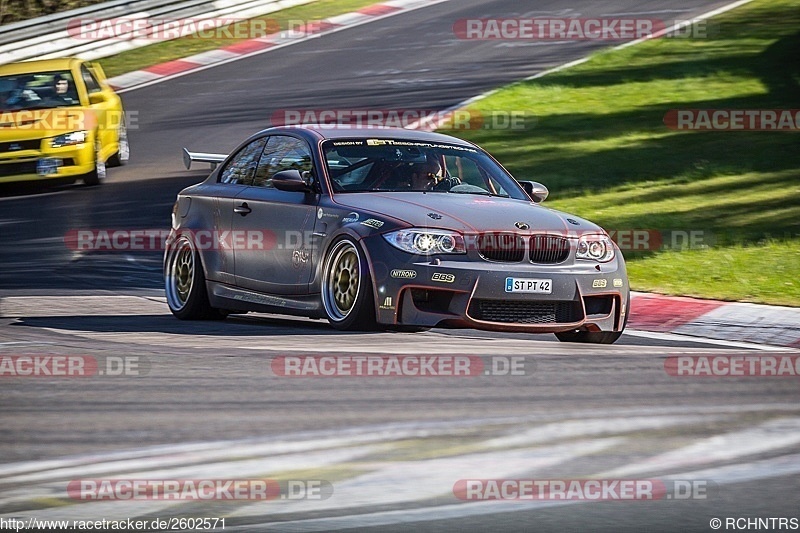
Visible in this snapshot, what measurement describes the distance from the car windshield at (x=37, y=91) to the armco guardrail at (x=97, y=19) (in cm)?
862

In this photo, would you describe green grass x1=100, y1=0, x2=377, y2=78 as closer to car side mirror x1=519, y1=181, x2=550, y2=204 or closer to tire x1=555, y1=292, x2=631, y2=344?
car side mirror x1=519, y1=181, x2=550, y2=204

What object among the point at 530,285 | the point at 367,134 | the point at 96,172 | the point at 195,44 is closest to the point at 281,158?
the point at 367,134

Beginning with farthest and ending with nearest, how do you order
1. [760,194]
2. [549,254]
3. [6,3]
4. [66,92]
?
[6,3] < [66,92] < [760,194] < [549,254]

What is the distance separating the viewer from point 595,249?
9.17 m

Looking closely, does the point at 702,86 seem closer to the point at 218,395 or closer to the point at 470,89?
the point at 470,89

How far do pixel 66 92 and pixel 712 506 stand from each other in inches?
642

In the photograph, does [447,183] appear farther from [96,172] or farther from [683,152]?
[683,152]

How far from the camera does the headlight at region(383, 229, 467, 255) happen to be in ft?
28.7

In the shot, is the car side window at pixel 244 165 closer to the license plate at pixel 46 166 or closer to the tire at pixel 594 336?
the tire at pixel 594 336

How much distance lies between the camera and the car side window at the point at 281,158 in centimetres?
1015

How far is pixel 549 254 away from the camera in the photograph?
29.3ft

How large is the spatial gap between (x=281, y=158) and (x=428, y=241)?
2020mm

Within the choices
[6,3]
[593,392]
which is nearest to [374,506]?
[593,392]

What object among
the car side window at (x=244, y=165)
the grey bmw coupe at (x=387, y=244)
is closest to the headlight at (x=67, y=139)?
the grey bmw coupe at (x=387, y=244)
